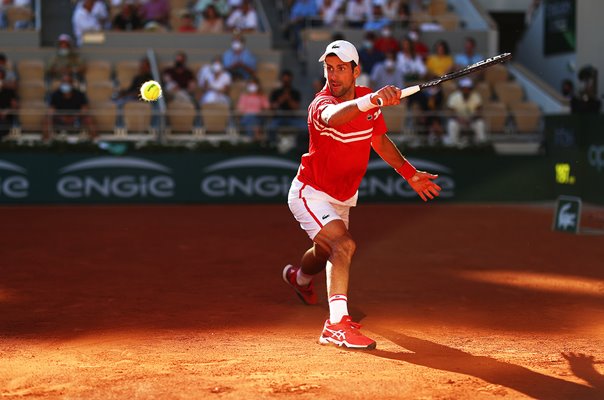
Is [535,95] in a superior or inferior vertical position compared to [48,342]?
superior

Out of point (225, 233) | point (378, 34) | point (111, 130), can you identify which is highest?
point (378, 34)

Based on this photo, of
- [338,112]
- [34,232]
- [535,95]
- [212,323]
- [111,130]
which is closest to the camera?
[338,112]

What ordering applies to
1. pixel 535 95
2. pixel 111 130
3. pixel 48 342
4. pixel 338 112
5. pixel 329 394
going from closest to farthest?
pixel 329 394, pixel 338 112, pixel 48 342, pixel 111 130, pixel 535 95

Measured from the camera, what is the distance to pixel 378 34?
23.5 m

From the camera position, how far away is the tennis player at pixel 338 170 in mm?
7109

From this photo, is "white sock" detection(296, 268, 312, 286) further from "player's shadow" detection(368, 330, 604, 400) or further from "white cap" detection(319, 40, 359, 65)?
"white cap" detection(319, 40, 359, 65)

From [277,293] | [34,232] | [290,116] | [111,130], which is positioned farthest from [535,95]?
[277,293]

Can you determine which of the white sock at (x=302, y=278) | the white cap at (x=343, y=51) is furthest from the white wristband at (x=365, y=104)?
the white sock at (x=302, y=278)

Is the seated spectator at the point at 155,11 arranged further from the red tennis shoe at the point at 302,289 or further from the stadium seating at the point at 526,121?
the red tennis shoe at the point at 302,289

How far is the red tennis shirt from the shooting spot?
734 cm

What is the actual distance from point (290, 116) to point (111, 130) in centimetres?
394

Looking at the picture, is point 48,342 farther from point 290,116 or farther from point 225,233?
point 290,116

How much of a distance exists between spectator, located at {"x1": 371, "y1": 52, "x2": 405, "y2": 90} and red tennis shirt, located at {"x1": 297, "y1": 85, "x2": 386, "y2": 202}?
46.8 feet

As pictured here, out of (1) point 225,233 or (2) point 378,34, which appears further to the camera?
(2) point 378,34
